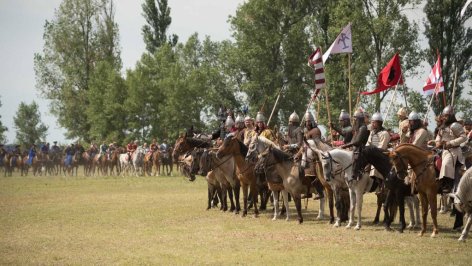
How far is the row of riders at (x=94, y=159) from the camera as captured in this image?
52.9 meters

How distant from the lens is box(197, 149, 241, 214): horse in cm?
2375

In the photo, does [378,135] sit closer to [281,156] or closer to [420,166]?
[420,166]

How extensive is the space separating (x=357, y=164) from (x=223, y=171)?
6.81 metres

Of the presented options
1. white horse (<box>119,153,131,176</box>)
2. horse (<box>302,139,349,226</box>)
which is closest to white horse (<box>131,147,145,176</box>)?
white horse (<box>119,153,131,176</box>)

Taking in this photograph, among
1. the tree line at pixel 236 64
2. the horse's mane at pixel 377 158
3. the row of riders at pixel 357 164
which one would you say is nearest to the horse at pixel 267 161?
the row of riders at pixel 357 164

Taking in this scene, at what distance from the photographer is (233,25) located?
223 ft

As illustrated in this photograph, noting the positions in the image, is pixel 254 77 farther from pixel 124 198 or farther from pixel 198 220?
pixel 198 220

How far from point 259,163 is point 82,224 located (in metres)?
5.85

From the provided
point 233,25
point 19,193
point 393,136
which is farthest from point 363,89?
point 393,136

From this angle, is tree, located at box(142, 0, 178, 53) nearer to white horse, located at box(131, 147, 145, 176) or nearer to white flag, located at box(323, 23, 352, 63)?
white horse, located at box(131, 147, 145, 176)

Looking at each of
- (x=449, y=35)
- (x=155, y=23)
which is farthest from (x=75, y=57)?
(x=449, y=35)

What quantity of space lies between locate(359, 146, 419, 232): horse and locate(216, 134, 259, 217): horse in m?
5.32

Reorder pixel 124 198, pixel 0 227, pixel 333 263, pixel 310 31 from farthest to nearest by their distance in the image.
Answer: pixel 310 31
pixel 124 198
pixel 0 227
pixel 333 263

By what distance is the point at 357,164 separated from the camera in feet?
59.9
